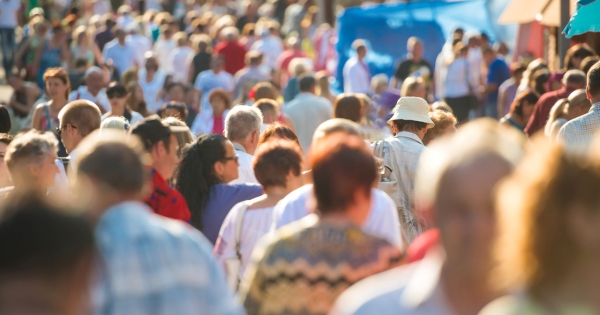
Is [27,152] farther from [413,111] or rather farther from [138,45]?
[138,45]

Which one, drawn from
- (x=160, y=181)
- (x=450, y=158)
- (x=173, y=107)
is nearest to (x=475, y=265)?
(x=450, y=158)

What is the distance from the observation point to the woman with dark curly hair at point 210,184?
596 cm

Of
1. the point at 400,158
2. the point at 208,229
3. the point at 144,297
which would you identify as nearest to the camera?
the point at 144,297

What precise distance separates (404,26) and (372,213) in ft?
54.1

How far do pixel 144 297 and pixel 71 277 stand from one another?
54 cm

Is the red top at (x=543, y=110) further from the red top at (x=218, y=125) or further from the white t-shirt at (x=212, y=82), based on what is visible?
the white t-shirt at (x=212, y=82)

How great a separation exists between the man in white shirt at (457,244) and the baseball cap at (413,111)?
4.30 meters

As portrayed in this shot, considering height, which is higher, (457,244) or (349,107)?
(457,244)

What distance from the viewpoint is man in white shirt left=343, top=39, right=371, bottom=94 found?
1844 cm

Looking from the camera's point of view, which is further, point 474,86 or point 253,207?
point 474,86

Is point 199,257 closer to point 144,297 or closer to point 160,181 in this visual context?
point 144,297

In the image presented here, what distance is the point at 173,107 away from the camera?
34.8 ft

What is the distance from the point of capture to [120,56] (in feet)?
60.3

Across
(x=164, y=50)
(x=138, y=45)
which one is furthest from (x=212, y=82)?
(x=164, y=50)
